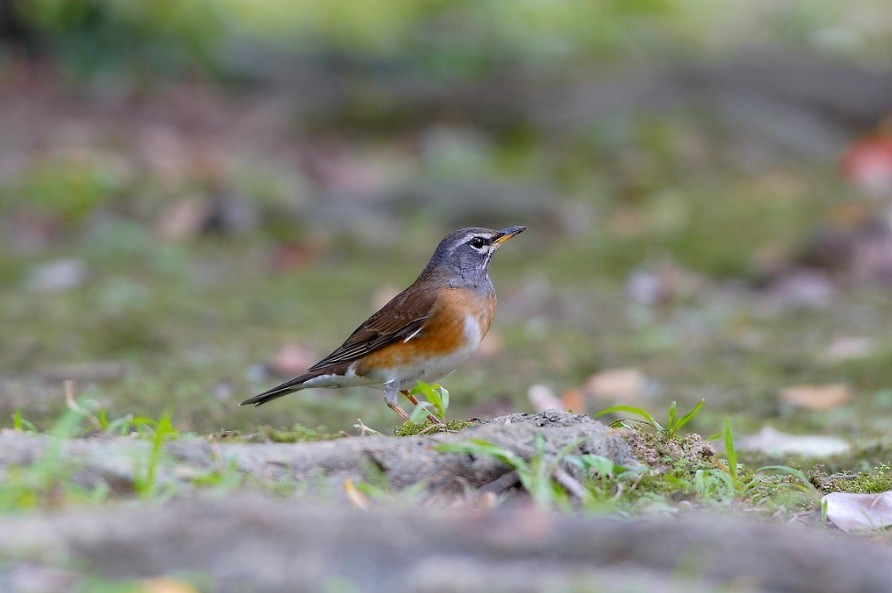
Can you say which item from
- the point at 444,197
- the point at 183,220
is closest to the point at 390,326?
the point at 183,220

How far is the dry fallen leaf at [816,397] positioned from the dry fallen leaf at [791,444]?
993 mm

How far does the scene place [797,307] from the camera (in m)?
9.86

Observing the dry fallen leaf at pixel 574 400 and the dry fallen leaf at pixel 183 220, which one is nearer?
the dry fallen leaf at pixel 574 400

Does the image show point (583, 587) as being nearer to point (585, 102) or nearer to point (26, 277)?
point (26, 277)

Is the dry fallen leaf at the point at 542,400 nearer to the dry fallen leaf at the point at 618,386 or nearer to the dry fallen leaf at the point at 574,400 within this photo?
the dry fallen leaf at the point at 574,400

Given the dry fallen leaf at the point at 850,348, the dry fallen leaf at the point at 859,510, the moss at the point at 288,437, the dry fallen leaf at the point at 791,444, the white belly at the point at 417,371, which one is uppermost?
the dry fallen leaf at the point at 850,348

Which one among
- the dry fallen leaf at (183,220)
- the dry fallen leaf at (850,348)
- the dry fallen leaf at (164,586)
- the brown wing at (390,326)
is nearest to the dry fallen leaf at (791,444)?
the brown wing at (390,326)

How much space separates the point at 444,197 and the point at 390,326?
23.5 feet

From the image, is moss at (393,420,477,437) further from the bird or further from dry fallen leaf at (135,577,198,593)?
dry fallen leaf at (135,577,198,593)

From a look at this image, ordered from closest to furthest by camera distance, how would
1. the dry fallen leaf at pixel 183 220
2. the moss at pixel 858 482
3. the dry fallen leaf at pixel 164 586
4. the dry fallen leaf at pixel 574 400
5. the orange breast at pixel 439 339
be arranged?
the dry fallen leaf at pixel 164 586, the moss at pixel 858 482, the orange breast at pixel 439 339, the dry fallen leaf at pixel 574 400, the dry fallen leaf at pixel 183 220

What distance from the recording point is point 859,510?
401 centimetres

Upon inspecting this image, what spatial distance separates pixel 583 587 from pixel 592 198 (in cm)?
1091

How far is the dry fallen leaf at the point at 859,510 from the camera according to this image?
3.93 metres

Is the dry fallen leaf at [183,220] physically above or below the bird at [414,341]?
above
